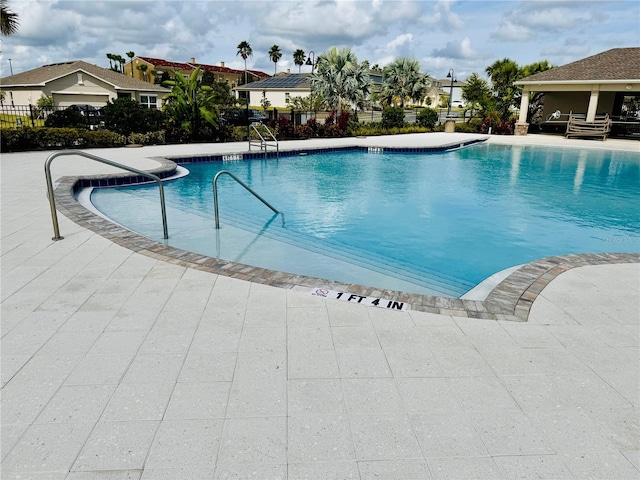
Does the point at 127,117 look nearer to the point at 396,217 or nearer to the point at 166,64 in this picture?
the point at 396,217

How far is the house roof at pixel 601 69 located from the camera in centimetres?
2520

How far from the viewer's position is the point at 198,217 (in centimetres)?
931

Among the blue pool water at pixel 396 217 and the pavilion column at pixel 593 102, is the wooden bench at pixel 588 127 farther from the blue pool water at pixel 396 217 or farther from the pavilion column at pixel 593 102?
the blue pool water at pixel 396 217

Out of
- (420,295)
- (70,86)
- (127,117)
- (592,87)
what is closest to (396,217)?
(420,295)

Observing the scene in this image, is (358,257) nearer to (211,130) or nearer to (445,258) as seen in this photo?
(445,258)

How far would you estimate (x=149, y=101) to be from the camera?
3828 centimetres

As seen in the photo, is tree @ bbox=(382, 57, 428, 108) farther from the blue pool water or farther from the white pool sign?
the white pool sign

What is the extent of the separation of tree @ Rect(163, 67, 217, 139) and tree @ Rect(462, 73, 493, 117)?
786 inches

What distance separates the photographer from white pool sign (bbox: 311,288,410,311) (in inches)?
168

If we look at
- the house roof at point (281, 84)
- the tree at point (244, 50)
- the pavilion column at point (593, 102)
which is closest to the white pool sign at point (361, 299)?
the pavilion column at point (593, 102)

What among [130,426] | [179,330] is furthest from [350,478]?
[179,330]

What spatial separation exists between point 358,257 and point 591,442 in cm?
509

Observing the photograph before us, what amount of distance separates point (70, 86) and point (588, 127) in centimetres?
3681

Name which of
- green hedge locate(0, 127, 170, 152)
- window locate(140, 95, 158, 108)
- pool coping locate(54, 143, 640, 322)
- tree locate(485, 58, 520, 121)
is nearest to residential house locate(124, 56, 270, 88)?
window locate(140, 95, 158, 108)
